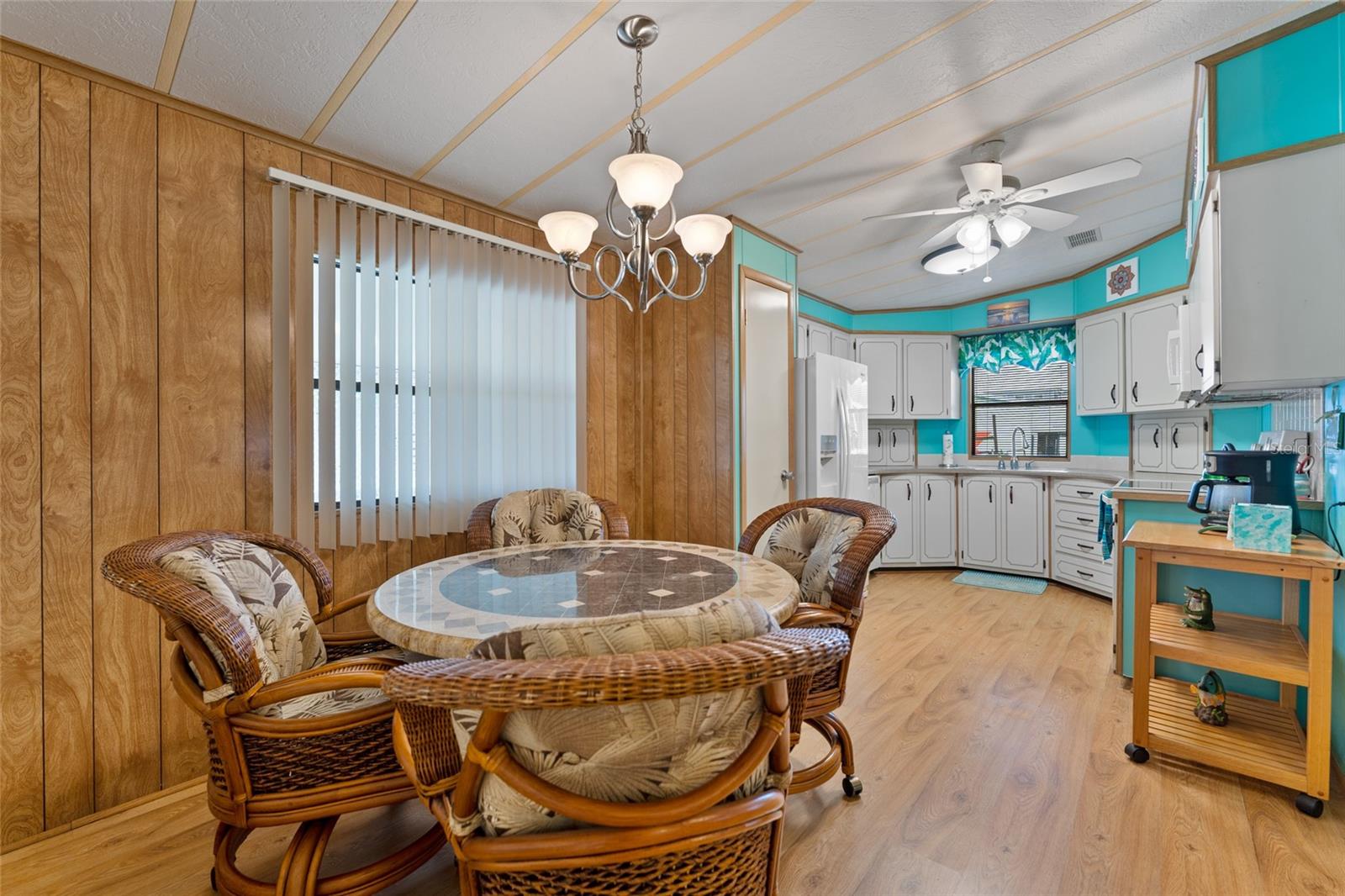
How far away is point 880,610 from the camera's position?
157 inches

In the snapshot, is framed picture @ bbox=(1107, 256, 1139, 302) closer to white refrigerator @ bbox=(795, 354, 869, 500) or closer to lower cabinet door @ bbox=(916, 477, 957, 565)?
lower cabinet door @ bbox=(916, 477, 957, 565)

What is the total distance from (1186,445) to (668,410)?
3.65 meters

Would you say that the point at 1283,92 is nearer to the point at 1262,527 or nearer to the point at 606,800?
the point at 1262,527

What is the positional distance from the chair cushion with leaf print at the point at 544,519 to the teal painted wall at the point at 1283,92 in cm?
277

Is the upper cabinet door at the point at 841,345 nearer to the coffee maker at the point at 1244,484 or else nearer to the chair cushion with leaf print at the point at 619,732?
the coffee maker at the point at 1244,484

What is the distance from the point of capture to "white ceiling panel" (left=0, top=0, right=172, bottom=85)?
163 cm

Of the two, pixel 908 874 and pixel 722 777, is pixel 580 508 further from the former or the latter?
pixel 722 777

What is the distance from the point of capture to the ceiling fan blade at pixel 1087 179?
2.30 meters

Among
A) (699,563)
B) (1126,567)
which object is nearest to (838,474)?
(1126,567)

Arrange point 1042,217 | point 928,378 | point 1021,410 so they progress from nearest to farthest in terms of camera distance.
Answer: point 1042,217 < point 1021,410 < point 928,378

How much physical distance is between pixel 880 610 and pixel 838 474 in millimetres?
1048

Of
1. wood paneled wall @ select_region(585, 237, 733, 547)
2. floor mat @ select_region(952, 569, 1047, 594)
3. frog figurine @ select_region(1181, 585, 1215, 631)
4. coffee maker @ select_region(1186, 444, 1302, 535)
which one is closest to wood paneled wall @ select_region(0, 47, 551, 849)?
wood paneled wall @ select_region(585, 237, 733, 547)

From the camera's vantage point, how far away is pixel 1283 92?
1.88 m

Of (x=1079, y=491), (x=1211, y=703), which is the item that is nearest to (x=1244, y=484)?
(x=1211, y=703)
